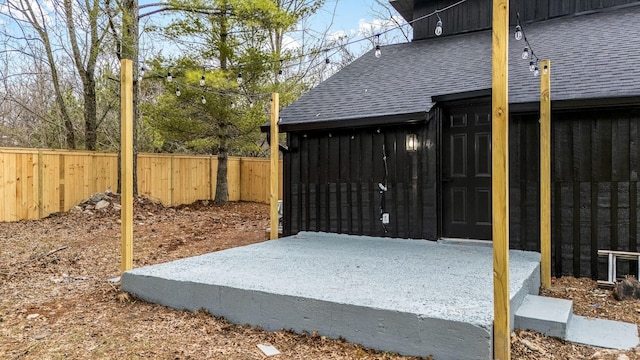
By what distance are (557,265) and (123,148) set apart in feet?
15.4

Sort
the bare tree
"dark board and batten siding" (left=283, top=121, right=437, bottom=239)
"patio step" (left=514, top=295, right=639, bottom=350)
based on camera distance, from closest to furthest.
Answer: "patio step" (left=514, top=295, right=639, bottom=350)
"dark board and batten siding" (left=283, top=121, right=437, bottom=239)
the bare tree

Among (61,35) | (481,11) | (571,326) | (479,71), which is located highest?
(61,35)

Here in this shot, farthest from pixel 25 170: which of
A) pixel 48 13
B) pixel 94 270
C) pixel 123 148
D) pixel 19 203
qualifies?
pixel 123 148

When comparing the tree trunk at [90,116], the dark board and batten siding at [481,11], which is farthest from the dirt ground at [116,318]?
the dark board and batten siding at [481,11]

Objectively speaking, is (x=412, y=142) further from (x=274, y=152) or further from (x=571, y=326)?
(x=571, y=326)

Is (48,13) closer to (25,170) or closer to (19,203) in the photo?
(25,170)

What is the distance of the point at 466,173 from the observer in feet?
16.9

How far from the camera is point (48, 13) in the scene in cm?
933

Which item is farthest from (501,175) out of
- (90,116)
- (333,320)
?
(90,116)

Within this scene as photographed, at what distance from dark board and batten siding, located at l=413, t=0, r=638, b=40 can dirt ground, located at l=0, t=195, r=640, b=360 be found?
5.08 meters

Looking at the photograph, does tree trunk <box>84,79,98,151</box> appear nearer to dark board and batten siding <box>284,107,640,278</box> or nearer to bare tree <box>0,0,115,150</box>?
bare tree <box>0,0,115,150</box>

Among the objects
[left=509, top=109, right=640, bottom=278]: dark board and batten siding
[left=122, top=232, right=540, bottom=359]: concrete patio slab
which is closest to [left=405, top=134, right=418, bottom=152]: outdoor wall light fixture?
[left=509, top=109, right=640, bottom=278]: dark board and batten siding

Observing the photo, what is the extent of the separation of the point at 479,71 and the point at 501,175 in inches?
152

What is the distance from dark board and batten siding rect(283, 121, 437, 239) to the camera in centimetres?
525
